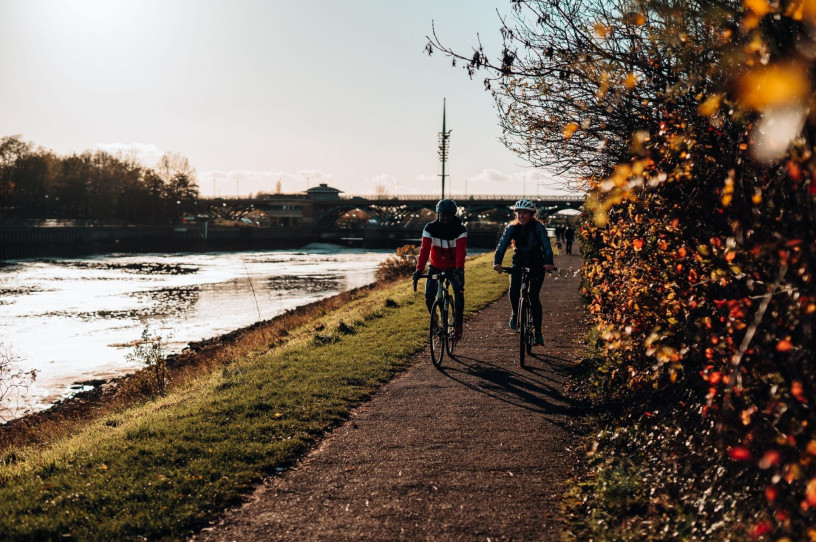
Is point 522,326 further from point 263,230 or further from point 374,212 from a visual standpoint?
point 374,212

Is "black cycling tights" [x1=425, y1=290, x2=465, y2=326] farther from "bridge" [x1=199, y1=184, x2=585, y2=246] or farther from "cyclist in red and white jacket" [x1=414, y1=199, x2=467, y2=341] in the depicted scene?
"bridge" [x1=199, y1=184, x2=585, y2=246]

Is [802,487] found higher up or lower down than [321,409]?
higher up

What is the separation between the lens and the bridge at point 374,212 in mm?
90062

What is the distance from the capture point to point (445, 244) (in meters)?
9.27

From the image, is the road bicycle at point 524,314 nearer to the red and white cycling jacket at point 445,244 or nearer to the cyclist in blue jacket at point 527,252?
the cyclist in blue jacket at point 527,252

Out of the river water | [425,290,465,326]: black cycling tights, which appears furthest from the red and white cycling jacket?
the river water

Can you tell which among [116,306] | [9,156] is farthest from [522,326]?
[9,156]

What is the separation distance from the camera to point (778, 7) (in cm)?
273

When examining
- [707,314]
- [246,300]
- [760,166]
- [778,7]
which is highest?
[778,7]

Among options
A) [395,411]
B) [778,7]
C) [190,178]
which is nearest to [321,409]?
[395,411]

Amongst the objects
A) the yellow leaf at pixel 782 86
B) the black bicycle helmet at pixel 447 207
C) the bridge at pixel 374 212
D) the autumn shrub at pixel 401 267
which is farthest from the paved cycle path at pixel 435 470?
the bridge at pixel 374 212

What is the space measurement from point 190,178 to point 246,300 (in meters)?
84.3

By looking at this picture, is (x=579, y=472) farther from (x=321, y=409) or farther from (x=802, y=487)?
(x=321, y=409)

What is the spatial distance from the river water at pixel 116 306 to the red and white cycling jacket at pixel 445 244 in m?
8.29
